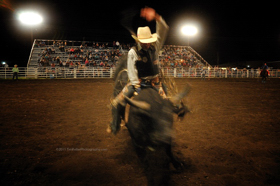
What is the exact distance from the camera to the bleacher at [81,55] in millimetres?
25547

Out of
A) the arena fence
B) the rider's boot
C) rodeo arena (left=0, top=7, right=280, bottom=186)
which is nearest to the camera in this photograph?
rodeo arena (left=0, top=7, right=280, bottom=186)

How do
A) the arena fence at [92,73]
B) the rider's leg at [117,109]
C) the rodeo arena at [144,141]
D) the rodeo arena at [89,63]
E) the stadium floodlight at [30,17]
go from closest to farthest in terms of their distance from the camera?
1. the rodeo arena at [144,141]
2. the rider's leg at [117,109]
3. the arena fence at [92,73]
4. the rodeo arena at [89,63]
5. the stadium floodlight at [30,17]

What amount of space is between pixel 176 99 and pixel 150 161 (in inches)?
42.1

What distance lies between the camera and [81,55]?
90.6 ft

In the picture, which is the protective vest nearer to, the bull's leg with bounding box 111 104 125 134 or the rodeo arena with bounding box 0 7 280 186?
the rodeo arena with bounding box 0 7 280 186

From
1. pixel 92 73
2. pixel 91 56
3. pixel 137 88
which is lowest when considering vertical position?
pixel 137 88

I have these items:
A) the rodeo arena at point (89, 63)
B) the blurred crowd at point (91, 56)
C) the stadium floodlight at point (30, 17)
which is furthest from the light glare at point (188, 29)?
the stadium floodlight at point (30, 17)

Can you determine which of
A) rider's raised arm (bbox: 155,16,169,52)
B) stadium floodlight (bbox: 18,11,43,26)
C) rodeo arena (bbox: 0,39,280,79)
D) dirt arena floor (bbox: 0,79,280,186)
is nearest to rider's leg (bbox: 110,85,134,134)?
dirt arena floor (bbox: 0,79,280,186)

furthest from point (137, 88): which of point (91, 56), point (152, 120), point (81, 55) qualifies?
point (81, 55)

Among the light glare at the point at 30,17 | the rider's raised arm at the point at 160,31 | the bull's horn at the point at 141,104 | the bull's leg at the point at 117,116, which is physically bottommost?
the bull's leg at the point at 117,116

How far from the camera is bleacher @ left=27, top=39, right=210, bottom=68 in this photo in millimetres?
25547

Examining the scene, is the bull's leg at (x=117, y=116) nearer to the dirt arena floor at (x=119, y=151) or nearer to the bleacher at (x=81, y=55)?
the dirt arena floor at (x=119, y=151)

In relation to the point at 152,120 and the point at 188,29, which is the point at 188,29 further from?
the point at 152,120

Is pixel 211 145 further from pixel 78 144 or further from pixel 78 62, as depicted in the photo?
pixel 78 62
